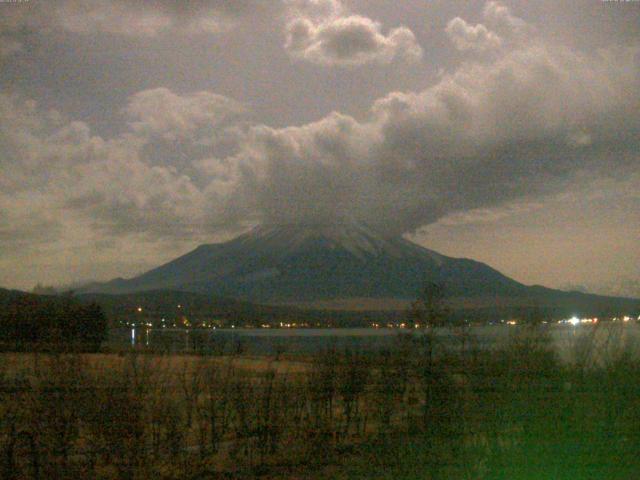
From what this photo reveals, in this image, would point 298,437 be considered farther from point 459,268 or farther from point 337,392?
point 459,268

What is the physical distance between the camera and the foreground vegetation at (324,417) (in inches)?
381

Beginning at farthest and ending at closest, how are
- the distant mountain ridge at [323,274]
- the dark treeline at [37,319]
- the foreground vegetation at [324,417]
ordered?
the distant mountain ridge at [323,274] → the dark treeline at [37,319] → the foreground vegetation at [324,417]

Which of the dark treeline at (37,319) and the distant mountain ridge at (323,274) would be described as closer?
the dark treeline at (37,319)

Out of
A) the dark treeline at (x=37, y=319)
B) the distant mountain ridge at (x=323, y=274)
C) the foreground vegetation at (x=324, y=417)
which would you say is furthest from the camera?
the distant mountain ridge at (x=323, y=274)

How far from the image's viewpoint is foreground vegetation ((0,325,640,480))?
969 centimetres

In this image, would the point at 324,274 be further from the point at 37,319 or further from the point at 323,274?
the point at 37,319

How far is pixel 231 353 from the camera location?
13.4m

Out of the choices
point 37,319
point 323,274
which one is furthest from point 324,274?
point 37,319

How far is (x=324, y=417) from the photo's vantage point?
1356 centimetres

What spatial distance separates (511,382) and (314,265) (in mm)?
94442

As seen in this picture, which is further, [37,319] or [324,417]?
[37,319]

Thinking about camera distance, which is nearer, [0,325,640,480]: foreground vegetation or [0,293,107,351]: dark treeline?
[0,325,640,480]: foreground vegetation

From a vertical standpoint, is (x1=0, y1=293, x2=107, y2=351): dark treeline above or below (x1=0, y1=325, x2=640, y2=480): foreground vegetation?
above

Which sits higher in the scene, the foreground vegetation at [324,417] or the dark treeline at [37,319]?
the dark treeline at [37,319]
